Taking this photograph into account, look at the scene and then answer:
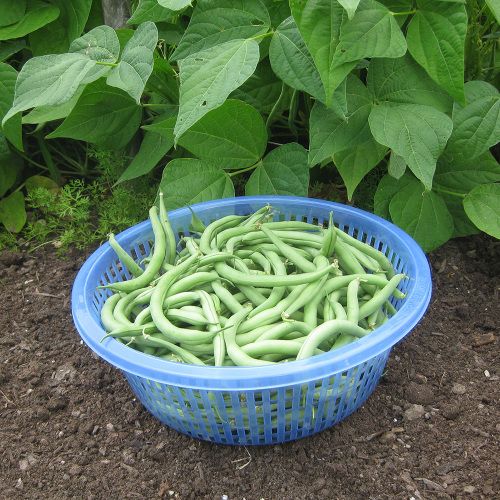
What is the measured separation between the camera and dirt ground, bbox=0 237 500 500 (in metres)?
1.46

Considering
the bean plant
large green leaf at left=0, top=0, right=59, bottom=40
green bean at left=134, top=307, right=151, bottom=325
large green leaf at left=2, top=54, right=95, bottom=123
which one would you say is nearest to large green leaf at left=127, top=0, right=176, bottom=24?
the bean plant

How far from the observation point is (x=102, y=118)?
2082 millimetres

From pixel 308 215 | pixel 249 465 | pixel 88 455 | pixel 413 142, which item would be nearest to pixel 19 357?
pixel 88 455

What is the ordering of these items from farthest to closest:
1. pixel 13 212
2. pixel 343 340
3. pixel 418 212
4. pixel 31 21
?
pixel 13 212 → pixel 31 21 → pixel 418 212 → pixel 343 340

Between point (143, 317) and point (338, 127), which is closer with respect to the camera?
point (143, 317)

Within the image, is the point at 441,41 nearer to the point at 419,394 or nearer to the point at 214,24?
the point at 214,24

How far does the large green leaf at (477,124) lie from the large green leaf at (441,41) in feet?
0.27

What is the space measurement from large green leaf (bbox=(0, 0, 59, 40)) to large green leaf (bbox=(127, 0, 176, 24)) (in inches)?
18.2

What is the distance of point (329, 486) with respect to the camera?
1445 mm

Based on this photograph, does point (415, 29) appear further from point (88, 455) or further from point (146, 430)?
point (88, 455)

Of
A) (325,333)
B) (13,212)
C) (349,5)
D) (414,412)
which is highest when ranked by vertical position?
(349,5)

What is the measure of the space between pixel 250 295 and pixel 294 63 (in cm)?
62

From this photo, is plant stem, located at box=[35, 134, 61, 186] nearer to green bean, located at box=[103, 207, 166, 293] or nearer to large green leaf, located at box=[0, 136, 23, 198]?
large green leaf, located at box=[0, 136, 23, 198]

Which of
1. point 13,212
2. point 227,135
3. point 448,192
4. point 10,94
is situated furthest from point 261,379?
point 13,212
